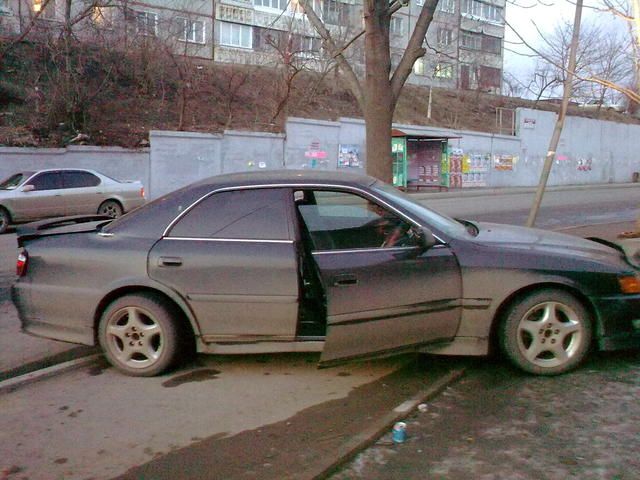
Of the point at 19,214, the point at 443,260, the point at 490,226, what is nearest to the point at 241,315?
the point at 443,260

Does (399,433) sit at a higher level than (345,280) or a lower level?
lower

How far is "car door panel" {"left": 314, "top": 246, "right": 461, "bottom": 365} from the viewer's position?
515 cm

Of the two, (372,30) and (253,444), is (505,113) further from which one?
(253,444)

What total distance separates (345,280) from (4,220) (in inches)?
561

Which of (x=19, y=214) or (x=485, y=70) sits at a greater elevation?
(x=485, y=70)

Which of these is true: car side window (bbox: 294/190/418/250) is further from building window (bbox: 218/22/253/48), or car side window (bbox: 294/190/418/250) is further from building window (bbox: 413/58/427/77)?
building window (bbox: 413/58/427/77)

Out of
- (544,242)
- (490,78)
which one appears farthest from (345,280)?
(490,78)

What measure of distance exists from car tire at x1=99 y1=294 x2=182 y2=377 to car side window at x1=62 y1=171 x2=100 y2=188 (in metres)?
13.4

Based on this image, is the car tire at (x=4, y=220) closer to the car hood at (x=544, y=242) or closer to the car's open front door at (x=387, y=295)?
the car's open front door at (x=387, y=295)

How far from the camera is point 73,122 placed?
91.2 ft

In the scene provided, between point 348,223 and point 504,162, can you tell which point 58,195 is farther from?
point 504,162

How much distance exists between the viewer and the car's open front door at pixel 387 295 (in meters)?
5.15

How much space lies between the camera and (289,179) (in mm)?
5617

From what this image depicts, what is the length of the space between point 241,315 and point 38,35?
26856 millimetres
